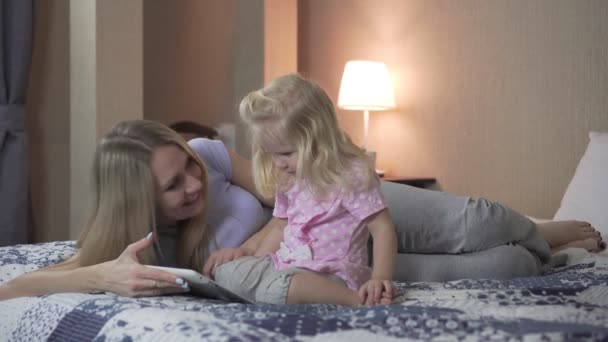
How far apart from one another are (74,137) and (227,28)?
158 cm

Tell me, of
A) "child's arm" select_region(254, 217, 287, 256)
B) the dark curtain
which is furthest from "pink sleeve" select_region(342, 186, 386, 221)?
the dark curtain

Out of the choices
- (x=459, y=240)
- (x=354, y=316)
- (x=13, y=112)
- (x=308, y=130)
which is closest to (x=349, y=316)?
(x=354, y=316)

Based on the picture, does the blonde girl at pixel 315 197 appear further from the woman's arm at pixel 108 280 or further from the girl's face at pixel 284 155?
the woman's arm at pixel 108 280

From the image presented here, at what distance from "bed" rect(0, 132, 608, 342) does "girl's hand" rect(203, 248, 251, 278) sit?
189 millimetres

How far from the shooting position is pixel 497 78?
3645 mm

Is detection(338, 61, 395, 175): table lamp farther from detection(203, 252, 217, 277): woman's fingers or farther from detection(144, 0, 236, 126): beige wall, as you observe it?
detection(203, 252, 217, 277): woman's fingers

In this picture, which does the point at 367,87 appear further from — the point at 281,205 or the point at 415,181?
the point at 281,205

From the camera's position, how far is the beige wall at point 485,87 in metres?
3.33

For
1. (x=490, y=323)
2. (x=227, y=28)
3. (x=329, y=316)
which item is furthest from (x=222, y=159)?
(x=227, y=28)

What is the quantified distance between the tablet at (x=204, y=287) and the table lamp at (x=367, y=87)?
97.7 inches

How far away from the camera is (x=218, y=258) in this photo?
1737 mm

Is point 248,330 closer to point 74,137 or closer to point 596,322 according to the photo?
point 596,322

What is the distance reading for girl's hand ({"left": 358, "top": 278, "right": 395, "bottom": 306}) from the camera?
56.2 inches

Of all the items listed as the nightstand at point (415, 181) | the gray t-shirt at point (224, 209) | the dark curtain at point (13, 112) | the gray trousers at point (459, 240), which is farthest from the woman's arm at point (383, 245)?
the dark curtain at point (13, 112)
